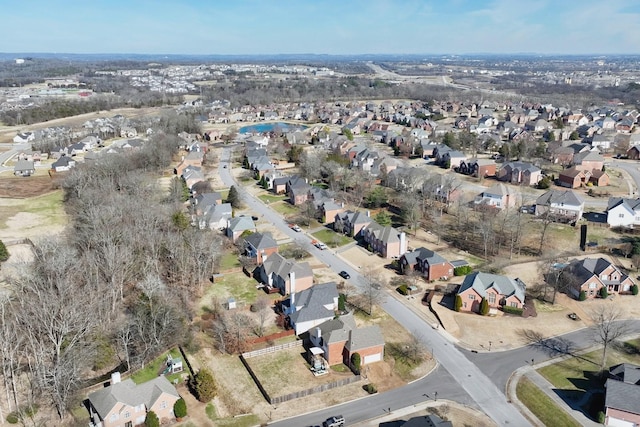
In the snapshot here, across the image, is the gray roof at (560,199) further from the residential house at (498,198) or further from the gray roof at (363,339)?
the gray roof at (363,339)

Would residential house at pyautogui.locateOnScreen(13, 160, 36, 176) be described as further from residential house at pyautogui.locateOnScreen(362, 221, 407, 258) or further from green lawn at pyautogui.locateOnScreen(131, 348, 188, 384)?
green lawn at pyautogui.locateOnScreen(131, 348, 188, 384)

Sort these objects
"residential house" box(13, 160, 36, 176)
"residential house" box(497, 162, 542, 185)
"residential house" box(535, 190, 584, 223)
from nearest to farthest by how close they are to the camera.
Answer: "residential house" box(535, 190, 584, 223)
"residential house" box(497, 162, 542, 185)
"residential house" box(13, 160, 36, 176)

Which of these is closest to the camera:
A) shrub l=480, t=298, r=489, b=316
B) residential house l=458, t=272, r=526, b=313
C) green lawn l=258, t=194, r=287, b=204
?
shrub l=480, t=298, r=489, b=316

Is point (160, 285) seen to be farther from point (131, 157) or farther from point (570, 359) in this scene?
point (131, 157)

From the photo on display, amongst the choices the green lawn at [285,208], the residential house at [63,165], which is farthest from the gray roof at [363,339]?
the residential house at [63,165]

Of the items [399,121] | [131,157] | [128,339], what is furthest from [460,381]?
[399,121]

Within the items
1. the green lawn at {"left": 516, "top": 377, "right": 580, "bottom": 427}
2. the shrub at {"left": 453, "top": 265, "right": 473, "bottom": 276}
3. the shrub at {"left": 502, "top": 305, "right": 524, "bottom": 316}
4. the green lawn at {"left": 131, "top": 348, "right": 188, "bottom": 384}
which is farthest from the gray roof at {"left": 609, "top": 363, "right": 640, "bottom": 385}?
the green lawn at {"left": 131, "top": 348, "right": 188, "bottom": 384}
